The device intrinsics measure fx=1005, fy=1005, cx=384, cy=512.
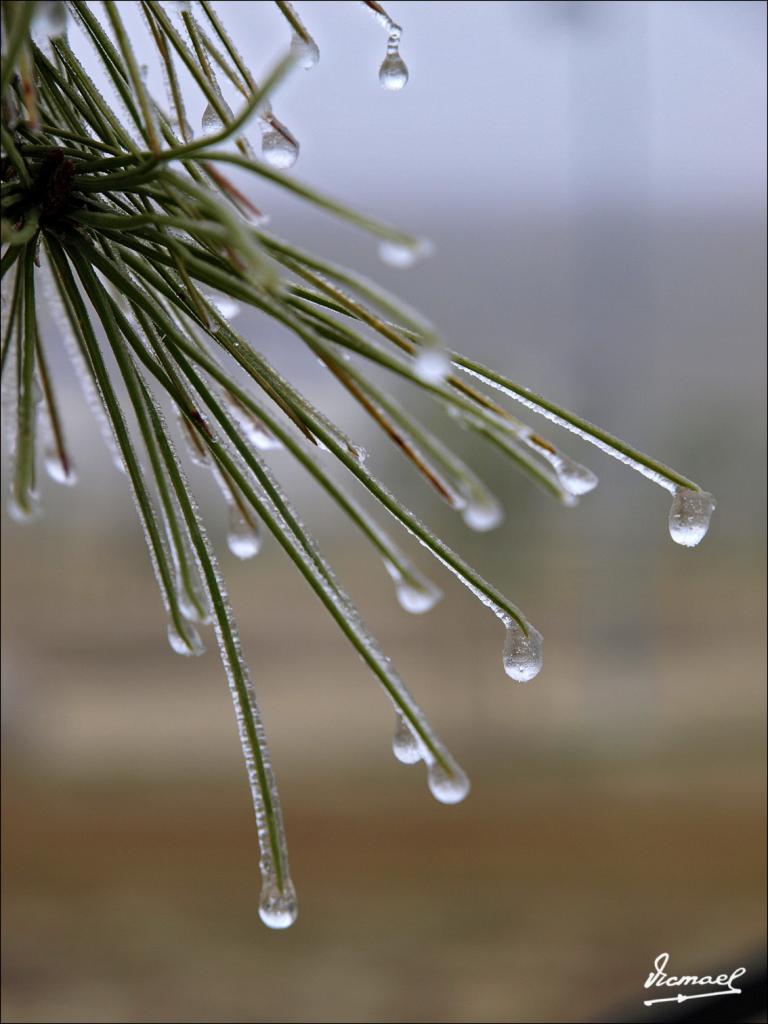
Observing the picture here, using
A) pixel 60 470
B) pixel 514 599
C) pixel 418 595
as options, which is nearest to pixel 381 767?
pixel 514 599

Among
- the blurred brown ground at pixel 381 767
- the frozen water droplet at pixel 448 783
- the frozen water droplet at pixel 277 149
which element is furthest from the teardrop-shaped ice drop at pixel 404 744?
the blurred brown ground at pixel 381 767

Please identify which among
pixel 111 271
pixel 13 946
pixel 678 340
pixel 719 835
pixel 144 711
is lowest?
pixel 111 271

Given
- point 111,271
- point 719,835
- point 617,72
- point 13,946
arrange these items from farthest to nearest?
point 719,835
point 617,72
point 13,946
point 111,271

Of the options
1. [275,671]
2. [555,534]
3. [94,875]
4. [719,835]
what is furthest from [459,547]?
[94,875]

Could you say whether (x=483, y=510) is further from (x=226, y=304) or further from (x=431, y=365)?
(x=226, y=304)

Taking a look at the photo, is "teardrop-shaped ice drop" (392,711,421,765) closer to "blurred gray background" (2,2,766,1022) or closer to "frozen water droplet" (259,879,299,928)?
"frozen water droplet" (259,879,299,928)

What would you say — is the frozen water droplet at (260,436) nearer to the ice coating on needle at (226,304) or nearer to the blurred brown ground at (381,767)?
the ice coating on needle at (226,304)

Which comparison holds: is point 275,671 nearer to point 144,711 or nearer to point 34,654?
point 144,711
